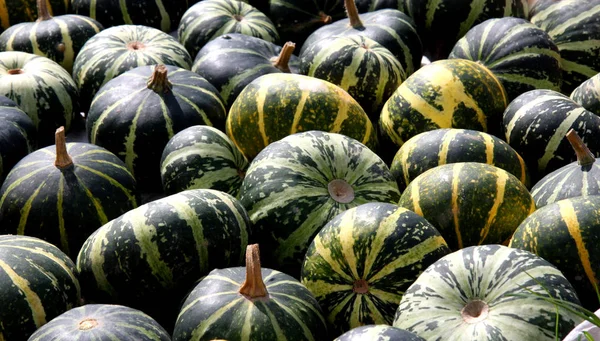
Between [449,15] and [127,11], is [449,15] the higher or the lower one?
the higher one

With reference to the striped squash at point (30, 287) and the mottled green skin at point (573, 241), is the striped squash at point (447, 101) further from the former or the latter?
the striped squash at point (30, 287)

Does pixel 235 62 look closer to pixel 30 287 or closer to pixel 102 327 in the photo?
pixel 30 287

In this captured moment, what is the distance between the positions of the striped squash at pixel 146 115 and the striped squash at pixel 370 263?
157cm

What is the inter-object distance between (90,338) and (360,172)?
1.54m

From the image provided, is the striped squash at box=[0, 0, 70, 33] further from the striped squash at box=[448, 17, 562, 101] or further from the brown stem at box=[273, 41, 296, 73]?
the striped squash at box=[448, 17, 562, 101]

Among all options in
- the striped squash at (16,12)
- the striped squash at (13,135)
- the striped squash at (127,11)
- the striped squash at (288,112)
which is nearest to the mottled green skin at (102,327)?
the striped squash at (288,112)

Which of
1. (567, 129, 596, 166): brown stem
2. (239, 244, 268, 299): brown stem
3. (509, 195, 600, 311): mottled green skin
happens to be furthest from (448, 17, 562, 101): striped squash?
(239, 244, 268, 299): brown stem

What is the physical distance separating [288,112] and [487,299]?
1.77 meters

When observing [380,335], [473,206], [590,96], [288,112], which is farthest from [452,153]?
[380,335]

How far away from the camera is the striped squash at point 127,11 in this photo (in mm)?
6152

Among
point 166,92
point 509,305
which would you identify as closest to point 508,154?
point 509,305

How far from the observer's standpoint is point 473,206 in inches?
138

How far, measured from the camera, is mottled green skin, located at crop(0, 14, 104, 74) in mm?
5648

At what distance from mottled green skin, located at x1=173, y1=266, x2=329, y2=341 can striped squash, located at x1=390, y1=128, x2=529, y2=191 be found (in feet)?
3.59
